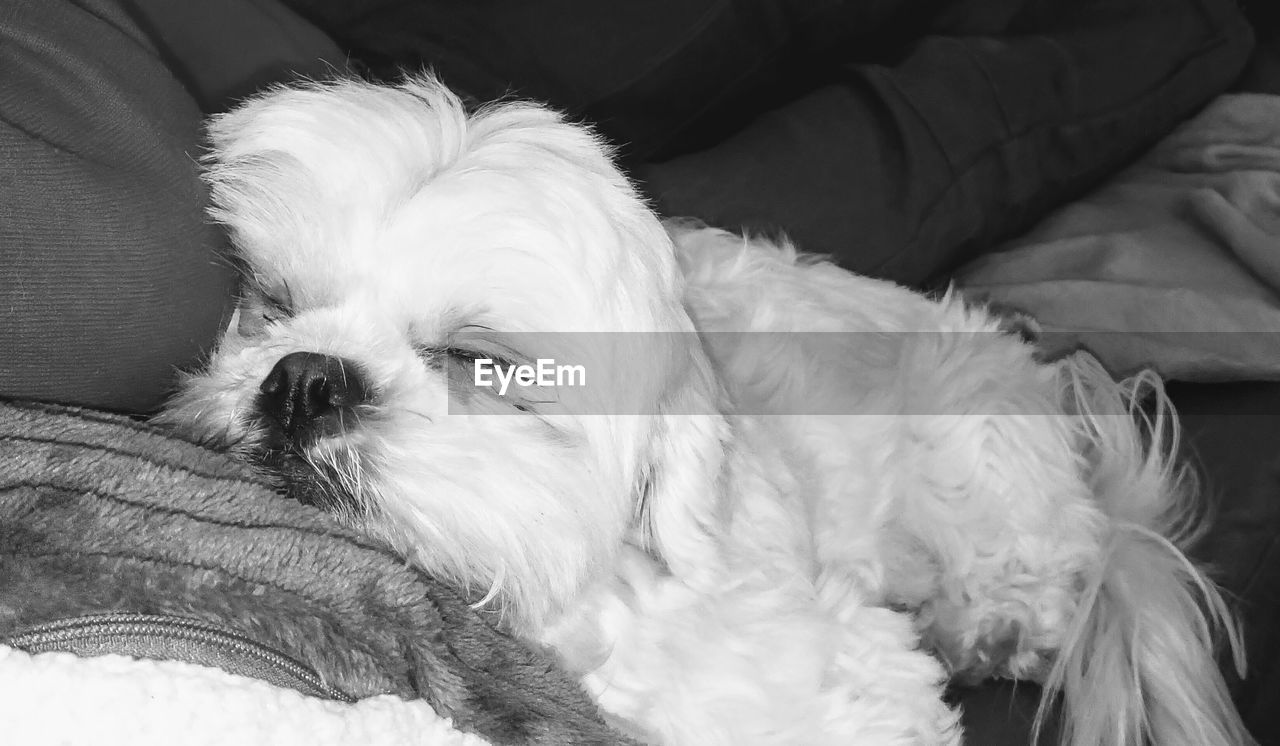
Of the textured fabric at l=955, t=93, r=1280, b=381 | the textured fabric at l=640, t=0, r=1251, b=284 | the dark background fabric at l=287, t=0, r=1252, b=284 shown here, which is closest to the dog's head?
the dark background fabric at l=287, t=0, r=1252, b=284

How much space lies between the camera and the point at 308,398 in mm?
962

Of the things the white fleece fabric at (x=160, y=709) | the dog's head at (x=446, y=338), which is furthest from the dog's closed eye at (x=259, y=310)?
the white fleece fabric at (x=160, y=709)

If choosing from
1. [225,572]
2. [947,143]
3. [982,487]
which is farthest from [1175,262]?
[225,572]

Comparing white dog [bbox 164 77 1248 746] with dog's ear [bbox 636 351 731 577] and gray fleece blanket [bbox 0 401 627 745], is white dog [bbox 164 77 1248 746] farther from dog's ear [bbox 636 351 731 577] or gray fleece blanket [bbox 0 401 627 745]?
gray fleece blanket [bbox 0 401 627 745]

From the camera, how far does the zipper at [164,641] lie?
24.3 inches

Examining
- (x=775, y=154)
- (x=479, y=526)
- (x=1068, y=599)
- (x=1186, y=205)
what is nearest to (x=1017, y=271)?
(x=1186, y=205)

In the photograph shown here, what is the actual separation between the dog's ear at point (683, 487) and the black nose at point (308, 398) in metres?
0.34

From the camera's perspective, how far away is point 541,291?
101cm

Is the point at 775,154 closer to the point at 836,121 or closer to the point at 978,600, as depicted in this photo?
the point at 836,121

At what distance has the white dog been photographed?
98 centimetres

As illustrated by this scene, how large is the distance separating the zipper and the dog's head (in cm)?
28

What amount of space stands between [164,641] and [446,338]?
0.45 m

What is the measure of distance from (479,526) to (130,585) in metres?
0.35

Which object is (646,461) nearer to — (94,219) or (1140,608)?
(94,219)
